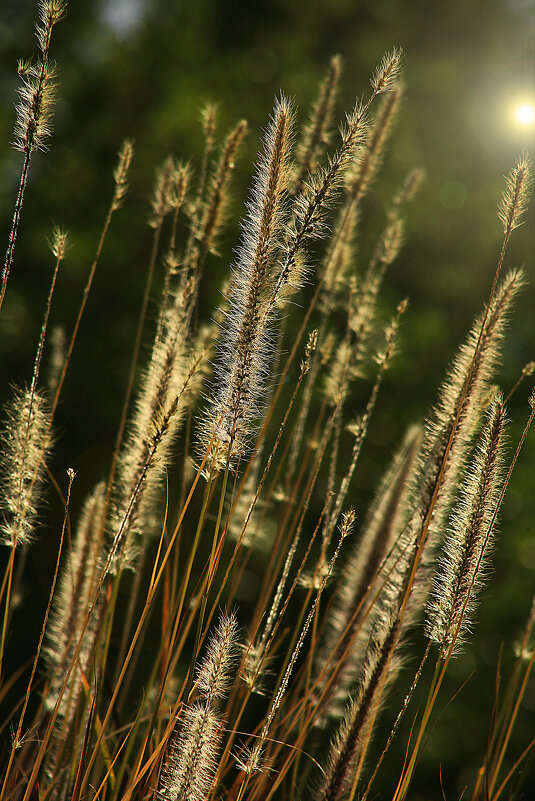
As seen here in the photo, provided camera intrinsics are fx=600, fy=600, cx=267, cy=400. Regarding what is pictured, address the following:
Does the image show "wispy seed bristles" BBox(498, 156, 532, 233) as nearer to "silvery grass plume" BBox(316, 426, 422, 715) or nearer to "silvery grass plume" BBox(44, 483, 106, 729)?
"silvery grass plume" BBox(316, 426, 422, 715)

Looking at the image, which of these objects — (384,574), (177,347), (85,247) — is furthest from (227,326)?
(85,247)

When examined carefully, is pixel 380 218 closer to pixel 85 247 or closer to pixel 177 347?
pixel 85 247

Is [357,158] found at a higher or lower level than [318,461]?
higher

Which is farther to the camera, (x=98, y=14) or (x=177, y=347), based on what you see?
(x=98, y=14)

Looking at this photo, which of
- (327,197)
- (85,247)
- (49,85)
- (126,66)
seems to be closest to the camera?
(327,197)

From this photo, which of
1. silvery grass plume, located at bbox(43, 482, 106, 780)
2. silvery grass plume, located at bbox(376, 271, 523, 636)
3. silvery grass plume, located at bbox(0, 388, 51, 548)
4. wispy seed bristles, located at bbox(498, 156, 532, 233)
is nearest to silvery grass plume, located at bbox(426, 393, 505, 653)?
silvery grass plume, located at bbox(376, 271, 523, 636)

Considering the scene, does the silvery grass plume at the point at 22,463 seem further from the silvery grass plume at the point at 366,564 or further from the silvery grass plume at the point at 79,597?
the silvery grass plume at the point at 366,564
